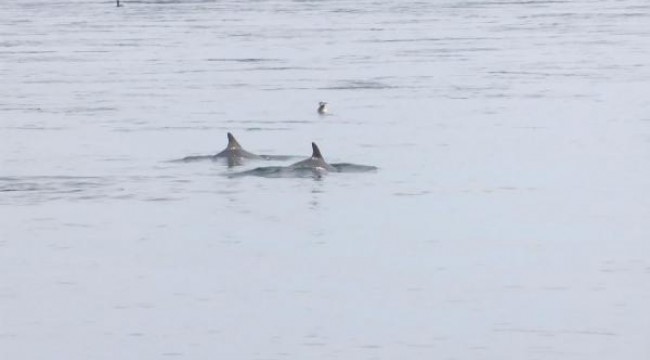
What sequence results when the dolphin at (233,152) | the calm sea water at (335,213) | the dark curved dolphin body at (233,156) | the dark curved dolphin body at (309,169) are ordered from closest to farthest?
the calm sea water at (335,213) → the dark curved dolphin body at (309,169) → the dark curved dolphin body at (233,156) → the dolphin at (233,152)

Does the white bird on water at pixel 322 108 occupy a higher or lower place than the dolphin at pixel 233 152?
lower

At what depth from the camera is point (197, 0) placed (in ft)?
322

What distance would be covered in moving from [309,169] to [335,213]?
343cm

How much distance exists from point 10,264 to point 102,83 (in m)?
21.8

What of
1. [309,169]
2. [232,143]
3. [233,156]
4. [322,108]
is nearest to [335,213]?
[309,169]

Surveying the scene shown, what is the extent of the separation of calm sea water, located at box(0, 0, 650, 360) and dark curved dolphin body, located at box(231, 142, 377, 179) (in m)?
0.38

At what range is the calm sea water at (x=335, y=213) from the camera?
1473 cm

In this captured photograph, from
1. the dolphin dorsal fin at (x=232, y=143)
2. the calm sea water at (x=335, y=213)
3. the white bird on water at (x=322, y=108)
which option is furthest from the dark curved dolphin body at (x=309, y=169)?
the white bird on water at (x=322, y=108)

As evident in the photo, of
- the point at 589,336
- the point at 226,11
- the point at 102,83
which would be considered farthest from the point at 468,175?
the point at 226,11

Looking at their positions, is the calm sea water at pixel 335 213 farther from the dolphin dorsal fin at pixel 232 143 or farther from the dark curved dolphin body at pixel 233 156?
the dolphin dorsal fin at pixel 232 143

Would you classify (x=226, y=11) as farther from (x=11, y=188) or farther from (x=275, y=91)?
(x=11, y=188)

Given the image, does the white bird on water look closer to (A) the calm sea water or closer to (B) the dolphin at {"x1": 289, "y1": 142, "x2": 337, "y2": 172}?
(A) the calm sea water

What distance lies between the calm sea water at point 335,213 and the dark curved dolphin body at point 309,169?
38cm

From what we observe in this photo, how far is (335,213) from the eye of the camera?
814 inches
